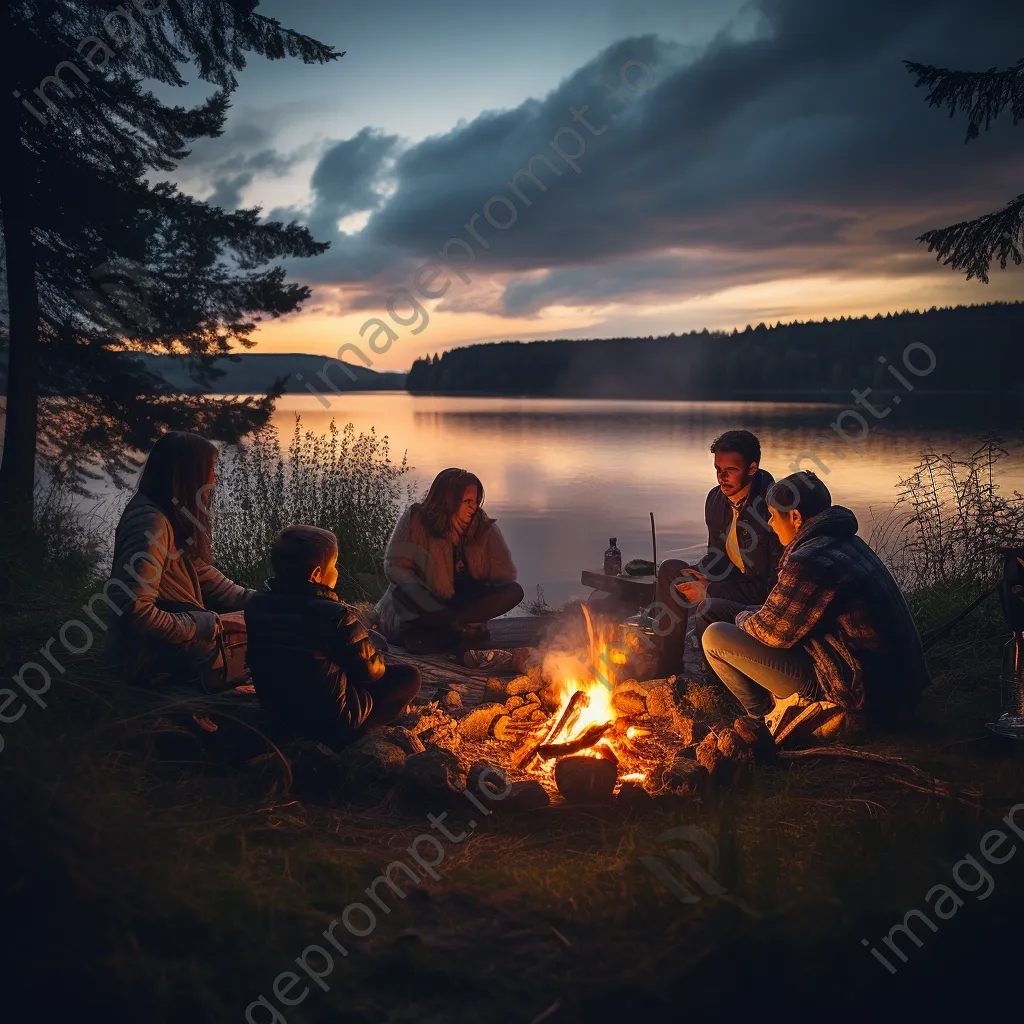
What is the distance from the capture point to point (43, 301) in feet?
29.8

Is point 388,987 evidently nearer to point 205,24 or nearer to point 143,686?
point 143,686

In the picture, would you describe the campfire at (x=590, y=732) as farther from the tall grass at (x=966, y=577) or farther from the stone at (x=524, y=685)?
the tall grass at (x=966, y=577)

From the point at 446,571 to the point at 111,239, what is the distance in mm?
5690

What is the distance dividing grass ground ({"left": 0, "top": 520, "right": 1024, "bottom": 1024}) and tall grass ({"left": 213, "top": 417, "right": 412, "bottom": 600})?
543 centimetres

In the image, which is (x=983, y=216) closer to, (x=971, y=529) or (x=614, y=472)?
(x=971, y=529)

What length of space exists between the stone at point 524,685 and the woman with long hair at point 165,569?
79.1 inches

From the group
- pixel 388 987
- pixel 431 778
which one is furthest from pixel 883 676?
pixel 388 987

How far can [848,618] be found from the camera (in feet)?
14.1

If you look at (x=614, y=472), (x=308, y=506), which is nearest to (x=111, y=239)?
(x=308, y=506)

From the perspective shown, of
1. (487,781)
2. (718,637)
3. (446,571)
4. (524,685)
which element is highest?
(446,571)

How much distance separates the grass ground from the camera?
2.62m

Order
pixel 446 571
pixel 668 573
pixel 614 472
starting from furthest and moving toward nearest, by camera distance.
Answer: pixel 614 472 < pixel 446 571 < pixel 668 573

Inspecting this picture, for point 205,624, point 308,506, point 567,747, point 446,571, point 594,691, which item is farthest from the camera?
point 308,506

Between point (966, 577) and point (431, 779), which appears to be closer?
point (431, 779)
